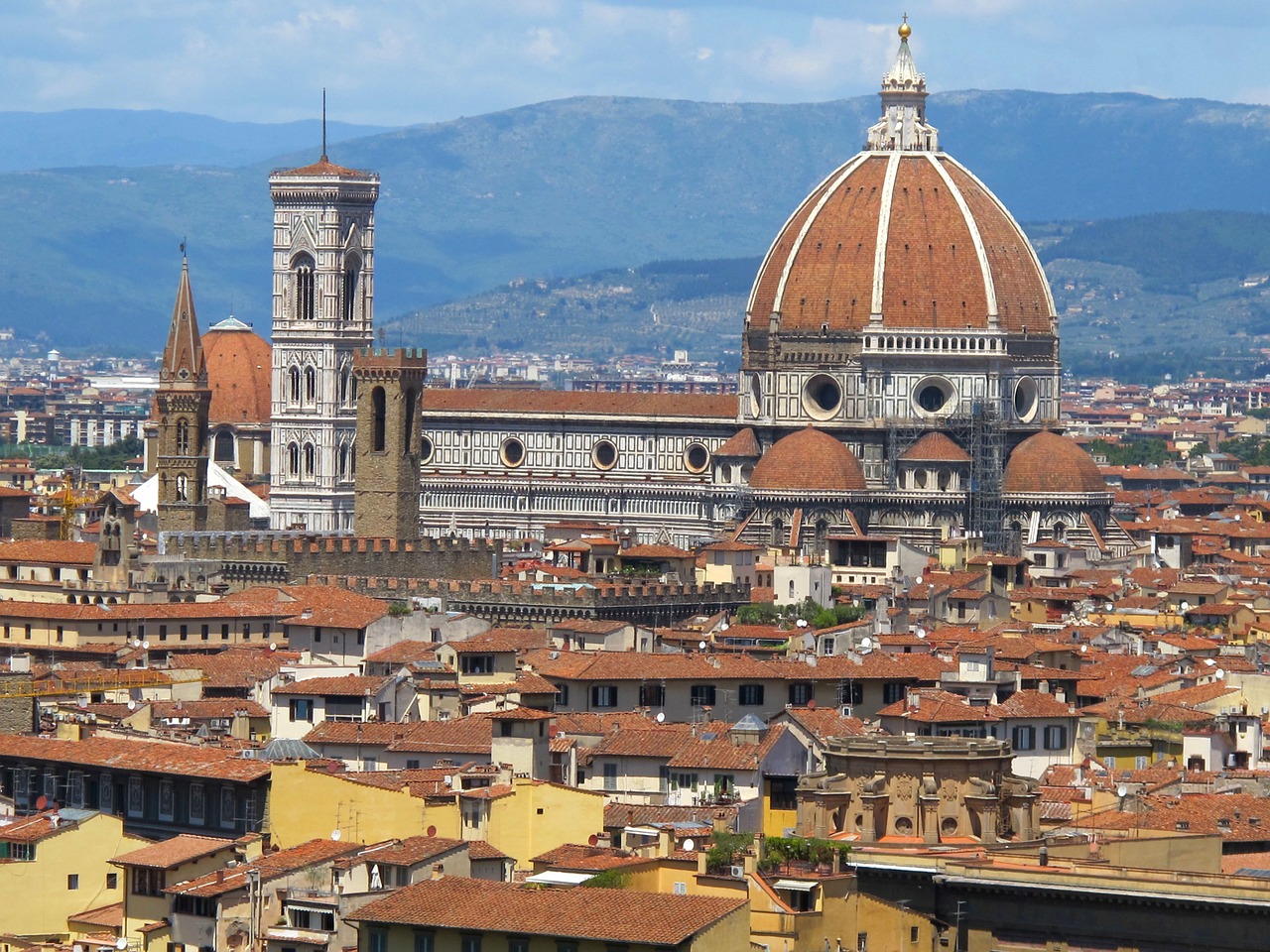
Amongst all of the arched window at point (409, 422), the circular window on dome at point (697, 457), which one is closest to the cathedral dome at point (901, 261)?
the circular window on dome at point (697, 457)

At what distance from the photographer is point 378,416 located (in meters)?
116

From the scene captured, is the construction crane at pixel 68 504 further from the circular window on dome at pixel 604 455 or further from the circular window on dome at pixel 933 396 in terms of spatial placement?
the circular window on dome at pixel 933 396

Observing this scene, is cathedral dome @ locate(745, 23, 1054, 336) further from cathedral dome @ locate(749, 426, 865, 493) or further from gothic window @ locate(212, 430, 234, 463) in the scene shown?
gothic window @ locate(212, 430, 234, 463)

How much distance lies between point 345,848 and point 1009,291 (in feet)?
345

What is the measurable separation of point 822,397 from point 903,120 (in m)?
13.6

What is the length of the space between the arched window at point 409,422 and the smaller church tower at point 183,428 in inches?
228

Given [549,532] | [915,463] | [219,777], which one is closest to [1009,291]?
[915,463]

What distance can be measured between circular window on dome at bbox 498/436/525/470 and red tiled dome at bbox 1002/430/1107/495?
978 inches

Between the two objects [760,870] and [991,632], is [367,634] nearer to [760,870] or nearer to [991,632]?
[991,632]

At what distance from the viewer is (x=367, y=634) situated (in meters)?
71.9

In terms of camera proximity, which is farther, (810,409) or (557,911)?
(810,409)

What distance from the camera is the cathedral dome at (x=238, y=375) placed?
6801 inches

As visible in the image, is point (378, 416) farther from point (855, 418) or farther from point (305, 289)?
point (305, 289)

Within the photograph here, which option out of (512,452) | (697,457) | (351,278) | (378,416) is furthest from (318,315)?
(378,416)
